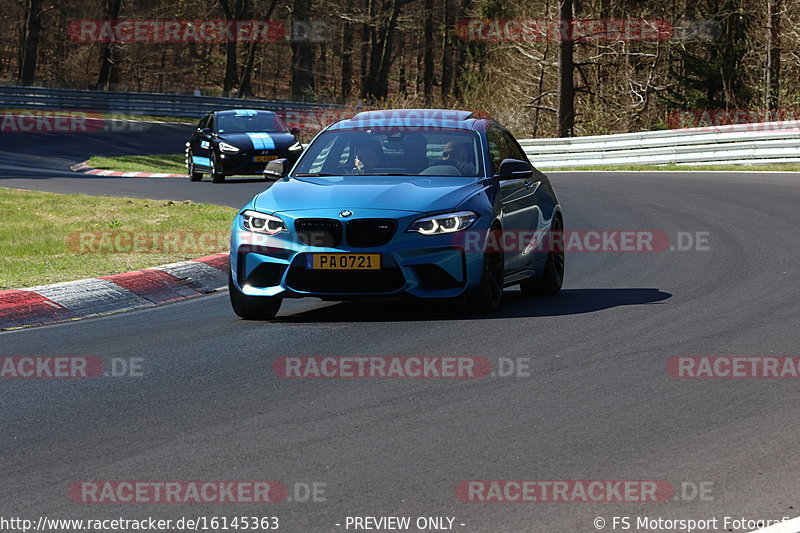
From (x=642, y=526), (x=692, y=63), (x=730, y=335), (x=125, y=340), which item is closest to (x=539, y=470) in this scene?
(x=642, y=526)

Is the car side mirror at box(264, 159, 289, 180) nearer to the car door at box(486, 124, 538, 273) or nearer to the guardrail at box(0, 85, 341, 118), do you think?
the car door at box(486, 124, 538, 273)

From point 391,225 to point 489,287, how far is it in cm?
92

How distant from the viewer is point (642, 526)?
4539 mm

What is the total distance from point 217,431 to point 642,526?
2231 mm

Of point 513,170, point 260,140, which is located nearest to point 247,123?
point 260,140

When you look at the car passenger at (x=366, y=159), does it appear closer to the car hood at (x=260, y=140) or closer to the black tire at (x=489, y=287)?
the black tire at (x=489, y=287)

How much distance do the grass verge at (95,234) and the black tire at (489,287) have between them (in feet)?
12.5

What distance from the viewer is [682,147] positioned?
31.5m

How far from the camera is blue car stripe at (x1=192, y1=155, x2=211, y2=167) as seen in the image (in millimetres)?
28184

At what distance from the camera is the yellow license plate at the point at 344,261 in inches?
361

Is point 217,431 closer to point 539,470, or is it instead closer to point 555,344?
point 539,470

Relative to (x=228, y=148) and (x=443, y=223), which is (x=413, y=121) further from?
(x=228, y=148)

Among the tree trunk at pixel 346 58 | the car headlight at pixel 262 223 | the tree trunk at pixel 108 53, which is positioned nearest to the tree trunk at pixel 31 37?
the tree trunk at pixel 108 53

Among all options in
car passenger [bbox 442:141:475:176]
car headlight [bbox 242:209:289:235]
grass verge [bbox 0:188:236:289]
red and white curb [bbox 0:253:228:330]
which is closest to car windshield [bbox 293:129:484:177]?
car passenger [bbox 442:141:475:176]
